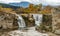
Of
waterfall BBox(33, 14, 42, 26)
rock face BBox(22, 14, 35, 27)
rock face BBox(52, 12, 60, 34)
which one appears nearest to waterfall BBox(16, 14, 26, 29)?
rock face BBox(22, 14, 35, 27)

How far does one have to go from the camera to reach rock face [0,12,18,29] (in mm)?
1267

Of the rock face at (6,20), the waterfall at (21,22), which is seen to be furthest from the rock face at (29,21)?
the rock face at (6,20)

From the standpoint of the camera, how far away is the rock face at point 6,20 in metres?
1.27

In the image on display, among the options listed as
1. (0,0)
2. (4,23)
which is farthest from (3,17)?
(0,0)

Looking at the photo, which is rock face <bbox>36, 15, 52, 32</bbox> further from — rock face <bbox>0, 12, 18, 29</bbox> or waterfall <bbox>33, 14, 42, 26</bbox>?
rock face <bbox>0, 12, 18, 29</bbox>

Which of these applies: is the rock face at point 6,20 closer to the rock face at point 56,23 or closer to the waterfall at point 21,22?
the waterfall at point 21,22

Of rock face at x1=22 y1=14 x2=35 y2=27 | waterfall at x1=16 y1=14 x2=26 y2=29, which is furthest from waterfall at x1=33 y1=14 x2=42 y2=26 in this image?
waterfall at x1=16 y1=14 x2=26 y2=29

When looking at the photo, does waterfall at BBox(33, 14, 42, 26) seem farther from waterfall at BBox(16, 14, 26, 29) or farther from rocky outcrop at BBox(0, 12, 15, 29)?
rocky outcrop at BBox(0, 12, 15, 29)

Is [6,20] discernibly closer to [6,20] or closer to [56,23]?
[6,20]

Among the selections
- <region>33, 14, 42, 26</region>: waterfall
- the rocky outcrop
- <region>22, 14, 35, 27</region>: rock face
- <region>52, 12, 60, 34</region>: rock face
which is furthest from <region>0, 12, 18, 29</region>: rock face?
<region>52, 12, 60, 34</region>: rock face

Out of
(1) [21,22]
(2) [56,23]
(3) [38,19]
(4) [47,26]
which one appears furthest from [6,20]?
(2) [56,23]

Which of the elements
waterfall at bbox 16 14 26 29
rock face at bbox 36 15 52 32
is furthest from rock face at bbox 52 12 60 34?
waterfall at bbox 16 14 26 29

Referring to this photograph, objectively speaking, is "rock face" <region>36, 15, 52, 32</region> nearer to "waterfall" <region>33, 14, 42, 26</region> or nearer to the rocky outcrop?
"waterfall" <region>33, 14, 42, 26</region>

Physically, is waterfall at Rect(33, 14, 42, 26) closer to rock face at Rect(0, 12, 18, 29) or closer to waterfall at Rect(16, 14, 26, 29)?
waterfall at Rect(16, 14, 26, 29)
